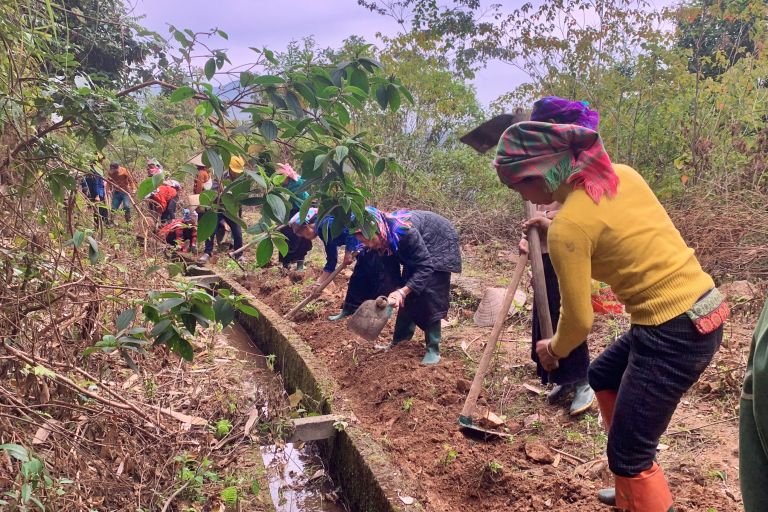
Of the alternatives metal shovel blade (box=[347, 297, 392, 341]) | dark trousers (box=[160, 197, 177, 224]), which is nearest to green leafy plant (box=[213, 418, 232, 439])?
metal shovel blade (box=[347, 297, 392, 341])

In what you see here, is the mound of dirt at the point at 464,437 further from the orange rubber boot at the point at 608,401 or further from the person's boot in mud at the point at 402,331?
the orange rubber boot at the point at 608,401

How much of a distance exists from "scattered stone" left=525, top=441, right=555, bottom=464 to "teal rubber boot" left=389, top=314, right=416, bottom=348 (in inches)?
80.3

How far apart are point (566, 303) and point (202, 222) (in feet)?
4.44

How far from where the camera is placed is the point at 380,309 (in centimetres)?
453

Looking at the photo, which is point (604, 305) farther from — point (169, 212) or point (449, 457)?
point (169, 212)

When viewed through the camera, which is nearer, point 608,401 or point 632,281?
point 632,281

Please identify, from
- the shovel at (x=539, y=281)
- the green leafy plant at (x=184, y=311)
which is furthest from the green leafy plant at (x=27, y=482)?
the shovel at (x=539, y=281)

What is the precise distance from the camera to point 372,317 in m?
4.55

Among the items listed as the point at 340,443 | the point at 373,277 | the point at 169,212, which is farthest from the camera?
the point at 169,212

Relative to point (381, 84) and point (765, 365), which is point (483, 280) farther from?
point (765, 365)

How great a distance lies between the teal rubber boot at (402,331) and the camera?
5.17 metres

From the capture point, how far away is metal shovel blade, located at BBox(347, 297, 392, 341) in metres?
4.52

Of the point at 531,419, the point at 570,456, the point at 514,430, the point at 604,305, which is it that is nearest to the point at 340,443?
the point at 514,430

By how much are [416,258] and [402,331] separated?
94 cm
